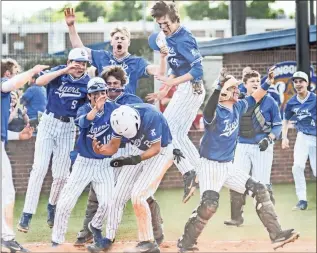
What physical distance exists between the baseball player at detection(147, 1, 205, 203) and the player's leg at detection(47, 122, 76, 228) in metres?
0.55

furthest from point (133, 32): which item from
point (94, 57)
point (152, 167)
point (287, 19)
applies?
point (287, 19)

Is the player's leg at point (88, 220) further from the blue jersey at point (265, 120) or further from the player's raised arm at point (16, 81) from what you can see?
the blue jersey at point (265, 120)

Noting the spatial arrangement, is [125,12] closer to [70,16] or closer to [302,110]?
[302,110]

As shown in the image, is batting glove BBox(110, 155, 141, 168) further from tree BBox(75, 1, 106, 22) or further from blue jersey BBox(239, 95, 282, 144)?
tree BBox(75, 1, 106, 22)

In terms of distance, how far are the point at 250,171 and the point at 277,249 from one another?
0.55 metres

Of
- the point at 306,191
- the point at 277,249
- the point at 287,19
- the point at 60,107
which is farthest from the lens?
the point at 287,19

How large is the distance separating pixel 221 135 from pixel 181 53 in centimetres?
60

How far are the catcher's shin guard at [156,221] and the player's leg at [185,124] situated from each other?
19 cm

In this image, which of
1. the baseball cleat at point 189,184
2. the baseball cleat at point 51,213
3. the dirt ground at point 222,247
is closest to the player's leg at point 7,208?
the dirt ground at point 222,247

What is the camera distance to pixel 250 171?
6121 mm

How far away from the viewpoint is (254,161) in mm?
6156

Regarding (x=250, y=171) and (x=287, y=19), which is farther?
(x=287, y=19)

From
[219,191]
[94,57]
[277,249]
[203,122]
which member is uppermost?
[94,57]

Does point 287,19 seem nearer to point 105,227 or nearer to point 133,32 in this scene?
point 133,32
